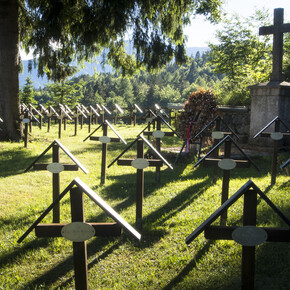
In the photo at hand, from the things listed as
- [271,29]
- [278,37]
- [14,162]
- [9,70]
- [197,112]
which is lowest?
[14,162]

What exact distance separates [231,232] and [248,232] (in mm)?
127

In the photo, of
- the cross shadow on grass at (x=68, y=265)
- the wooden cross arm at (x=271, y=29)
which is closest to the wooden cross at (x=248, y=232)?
the cross shadow on grass at (x=68, y=265)

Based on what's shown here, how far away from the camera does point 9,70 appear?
11016 millimetres

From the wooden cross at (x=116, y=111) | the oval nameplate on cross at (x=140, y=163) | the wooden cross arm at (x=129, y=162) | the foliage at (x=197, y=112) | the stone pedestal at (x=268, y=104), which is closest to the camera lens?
the oval nameplate on cross at (x=140, y=163)

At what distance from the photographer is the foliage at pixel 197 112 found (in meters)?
8.72

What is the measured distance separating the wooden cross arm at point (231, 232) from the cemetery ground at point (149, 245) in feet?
3.33

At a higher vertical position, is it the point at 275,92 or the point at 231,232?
the point at 275,92

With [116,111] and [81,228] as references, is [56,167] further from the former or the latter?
[116,111]

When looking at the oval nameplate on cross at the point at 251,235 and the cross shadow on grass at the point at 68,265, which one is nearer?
the oval nameplate on cross at the point at 251,235

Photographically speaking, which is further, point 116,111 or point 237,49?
point 237,49

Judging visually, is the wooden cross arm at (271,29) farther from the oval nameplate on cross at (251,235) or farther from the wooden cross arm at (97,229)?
the wooden cross arm at (97,229)

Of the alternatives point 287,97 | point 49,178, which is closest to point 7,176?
point 49,178

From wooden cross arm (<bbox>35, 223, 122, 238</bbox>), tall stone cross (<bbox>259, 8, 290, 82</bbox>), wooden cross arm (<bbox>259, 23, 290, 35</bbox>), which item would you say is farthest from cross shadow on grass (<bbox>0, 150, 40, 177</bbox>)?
wooden cross arm (<bbox>259, 23, 290, 35</bbox>)

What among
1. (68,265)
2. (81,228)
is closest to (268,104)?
(68,265)
